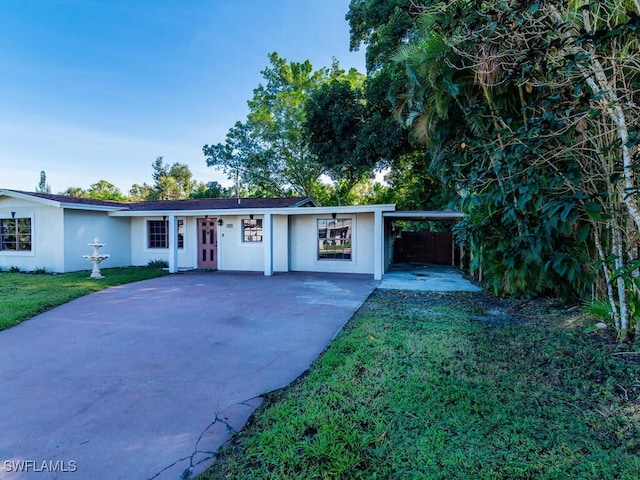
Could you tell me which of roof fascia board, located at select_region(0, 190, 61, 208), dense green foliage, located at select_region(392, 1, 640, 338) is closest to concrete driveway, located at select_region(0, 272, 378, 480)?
dense green foliage, located at select_region(392, 1, 640, 338)

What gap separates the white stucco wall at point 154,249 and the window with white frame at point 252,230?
7.20 feet

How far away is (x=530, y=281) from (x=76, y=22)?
15520mm

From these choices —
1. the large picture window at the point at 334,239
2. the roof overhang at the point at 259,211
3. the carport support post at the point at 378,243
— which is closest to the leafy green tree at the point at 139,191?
the roof overhang at the point at 259,211

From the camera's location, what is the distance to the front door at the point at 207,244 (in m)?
13.1

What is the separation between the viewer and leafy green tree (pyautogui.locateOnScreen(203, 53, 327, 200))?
23.6m

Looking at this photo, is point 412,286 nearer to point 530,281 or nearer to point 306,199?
point 530,281

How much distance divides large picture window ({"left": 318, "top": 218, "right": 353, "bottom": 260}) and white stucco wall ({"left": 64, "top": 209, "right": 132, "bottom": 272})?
857 centimetres

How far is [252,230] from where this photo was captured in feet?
42.0

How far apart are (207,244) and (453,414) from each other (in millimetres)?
12170

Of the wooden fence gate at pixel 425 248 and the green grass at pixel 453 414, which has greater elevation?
the wooden fence gate at pixel 425 248

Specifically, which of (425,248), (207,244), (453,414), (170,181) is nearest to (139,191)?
(170,181)

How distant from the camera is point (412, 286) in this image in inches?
361

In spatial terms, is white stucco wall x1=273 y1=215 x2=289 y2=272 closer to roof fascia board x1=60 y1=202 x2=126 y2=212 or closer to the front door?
the front door

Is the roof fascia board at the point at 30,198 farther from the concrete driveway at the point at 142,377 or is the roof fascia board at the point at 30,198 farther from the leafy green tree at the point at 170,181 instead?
the leafy green tree at the point at 170,181
